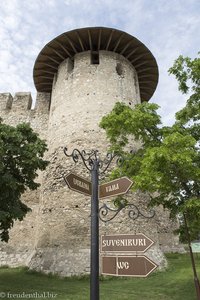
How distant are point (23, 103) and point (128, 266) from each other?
1581 centimetres

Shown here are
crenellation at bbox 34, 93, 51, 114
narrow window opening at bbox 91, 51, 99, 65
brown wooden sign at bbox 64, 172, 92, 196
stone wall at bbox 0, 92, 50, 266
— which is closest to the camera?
brown wooden sign at bbox 64, 172, 92, 196

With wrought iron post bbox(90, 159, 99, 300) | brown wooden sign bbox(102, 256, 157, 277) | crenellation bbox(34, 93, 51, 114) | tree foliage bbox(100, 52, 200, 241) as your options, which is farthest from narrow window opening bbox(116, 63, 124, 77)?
brown wooden sign bbox(102, 256, 157, 277)

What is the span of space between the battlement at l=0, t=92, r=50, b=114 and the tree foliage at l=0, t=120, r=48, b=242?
318 inches

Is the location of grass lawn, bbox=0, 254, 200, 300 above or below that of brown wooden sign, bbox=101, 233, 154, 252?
below

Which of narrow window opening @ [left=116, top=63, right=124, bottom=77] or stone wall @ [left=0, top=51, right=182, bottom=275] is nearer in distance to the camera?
stone wall @ [left=0, top=51, right=182, bottom=275]

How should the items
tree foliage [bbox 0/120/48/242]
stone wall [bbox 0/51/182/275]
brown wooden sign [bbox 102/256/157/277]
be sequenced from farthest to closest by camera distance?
stone wall [bbox 0/51/182/275], tree foliage [bbox 0/120/48/242], brown wooden sign [bbox 102/256/157/277]

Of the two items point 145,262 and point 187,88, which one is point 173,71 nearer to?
point 187,88

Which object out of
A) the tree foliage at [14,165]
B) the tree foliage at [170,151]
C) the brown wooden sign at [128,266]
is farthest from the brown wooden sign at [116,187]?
the tree foliage at [14,165]

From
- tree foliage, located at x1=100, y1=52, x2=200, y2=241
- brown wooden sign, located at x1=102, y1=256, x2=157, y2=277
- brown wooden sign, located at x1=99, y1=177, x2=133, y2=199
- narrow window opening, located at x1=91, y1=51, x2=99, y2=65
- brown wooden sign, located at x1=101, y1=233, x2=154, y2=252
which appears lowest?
brown wooden sign, located at x1=102, y1=256, x2=157, y2=277

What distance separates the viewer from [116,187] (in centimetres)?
362

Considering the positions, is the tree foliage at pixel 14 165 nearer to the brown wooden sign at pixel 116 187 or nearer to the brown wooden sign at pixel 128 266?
the brown wooden sign at pixel 116 187

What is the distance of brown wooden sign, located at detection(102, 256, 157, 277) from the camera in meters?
3.01

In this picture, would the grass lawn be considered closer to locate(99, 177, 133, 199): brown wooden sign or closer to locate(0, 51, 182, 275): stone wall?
locate(0, 51, 182, 275): stone wall

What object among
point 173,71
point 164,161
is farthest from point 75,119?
point 164,161
